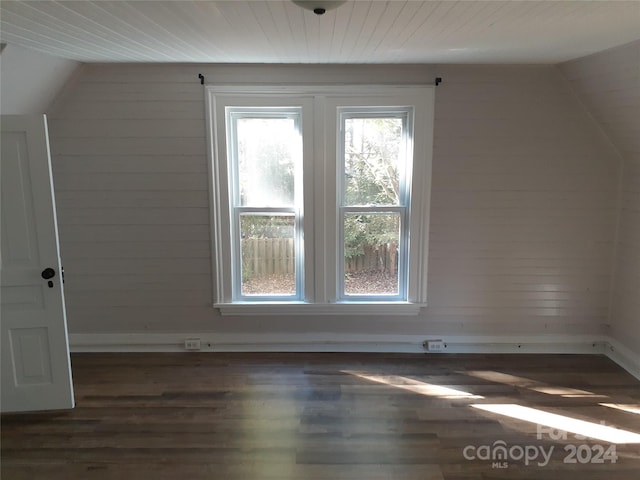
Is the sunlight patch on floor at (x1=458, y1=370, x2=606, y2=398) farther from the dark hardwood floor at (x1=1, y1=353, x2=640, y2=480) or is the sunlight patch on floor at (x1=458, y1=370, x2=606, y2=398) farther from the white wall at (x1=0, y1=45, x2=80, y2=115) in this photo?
the white wall at (x1=0, y1=45, x2=80, y2=115)

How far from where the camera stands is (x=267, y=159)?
12.1 feet

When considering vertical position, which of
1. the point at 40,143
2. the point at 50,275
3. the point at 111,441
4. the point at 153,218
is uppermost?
the point at 40,143

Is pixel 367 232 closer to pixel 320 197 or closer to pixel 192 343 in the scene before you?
pixel 320 197

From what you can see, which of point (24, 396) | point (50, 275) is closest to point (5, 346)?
point (24, 396)

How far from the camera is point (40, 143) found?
2732 mm

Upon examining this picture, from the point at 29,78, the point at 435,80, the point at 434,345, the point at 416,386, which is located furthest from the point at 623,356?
the point at 29,78

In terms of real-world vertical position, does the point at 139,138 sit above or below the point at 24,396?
above

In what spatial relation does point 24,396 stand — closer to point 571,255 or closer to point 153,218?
point 153,218

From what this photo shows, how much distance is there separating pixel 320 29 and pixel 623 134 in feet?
8.05

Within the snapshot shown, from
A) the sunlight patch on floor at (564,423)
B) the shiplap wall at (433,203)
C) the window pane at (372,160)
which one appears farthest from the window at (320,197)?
the sunlight patch on floor at (564,423)

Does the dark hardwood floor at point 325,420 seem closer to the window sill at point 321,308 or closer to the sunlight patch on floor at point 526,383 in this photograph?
the sunlight patch on floor at point 526,383

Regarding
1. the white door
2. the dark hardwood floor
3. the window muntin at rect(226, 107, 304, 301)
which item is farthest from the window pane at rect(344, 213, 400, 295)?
the white door

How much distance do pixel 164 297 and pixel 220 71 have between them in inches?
74.7

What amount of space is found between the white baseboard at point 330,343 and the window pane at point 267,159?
3.87ft
